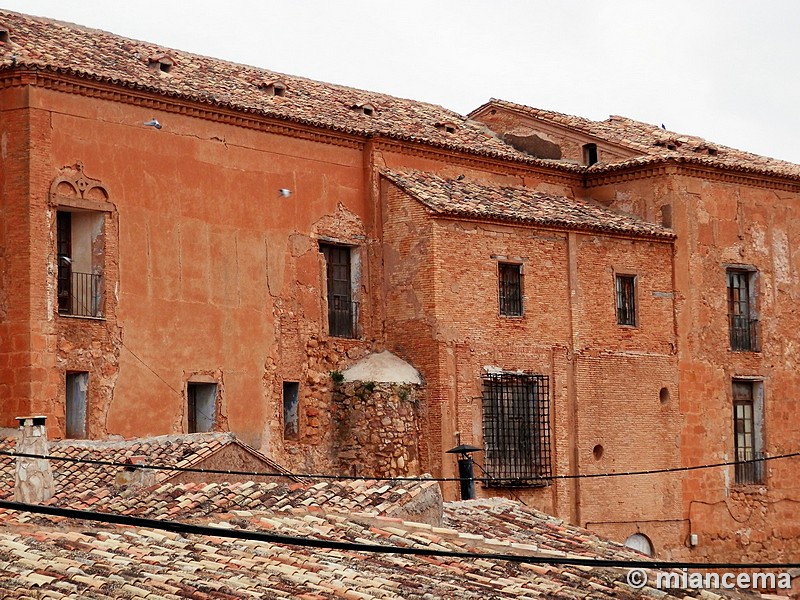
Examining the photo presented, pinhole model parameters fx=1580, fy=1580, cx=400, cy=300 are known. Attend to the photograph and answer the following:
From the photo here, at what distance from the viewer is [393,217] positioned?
21969 millimetres

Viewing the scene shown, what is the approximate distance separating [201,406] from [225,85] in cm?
443

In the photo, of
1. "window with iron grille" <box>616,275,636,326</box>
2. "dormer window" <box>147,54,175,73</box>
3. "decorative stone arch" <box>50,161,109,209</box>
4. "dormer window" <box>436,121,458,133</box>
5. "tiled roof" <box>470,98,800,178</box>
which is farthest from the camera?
"tiled roof" <box>470,98,800,178</box>

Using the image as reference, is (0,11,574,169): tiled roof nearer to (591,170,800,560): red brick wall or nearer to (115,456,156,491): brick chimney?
(591,170,800,560): red brick wall

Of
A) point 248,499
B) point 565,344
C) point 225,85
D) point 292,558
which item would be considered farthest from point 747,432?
point 292,558

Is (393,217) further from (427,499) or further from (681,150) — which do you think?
(427,499)

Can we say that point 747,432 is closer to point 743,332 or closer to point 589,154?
point 743,332

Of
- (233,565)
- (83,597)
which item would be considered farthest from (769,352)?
(83,597)

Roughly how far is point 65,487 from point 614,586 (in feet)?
19.0

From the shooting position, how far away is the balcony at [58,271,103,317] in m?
18.8

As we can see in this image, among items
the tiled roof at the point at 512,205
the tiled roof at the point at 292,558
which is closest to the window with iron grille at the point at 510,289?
the tiled roof at the point at 512,205

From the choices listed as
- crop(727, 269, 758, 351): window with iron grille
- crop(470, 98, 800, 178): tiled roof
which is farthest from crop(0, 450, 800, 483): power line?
crop(470, 98, 800, 178): tiled roof

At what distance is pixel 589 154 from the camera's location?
25.7 metres

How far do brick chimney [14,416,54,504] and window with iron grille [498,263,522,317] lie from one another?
8710 millimetres

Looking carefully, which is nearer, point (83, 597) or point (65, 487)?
point (83, 597)
